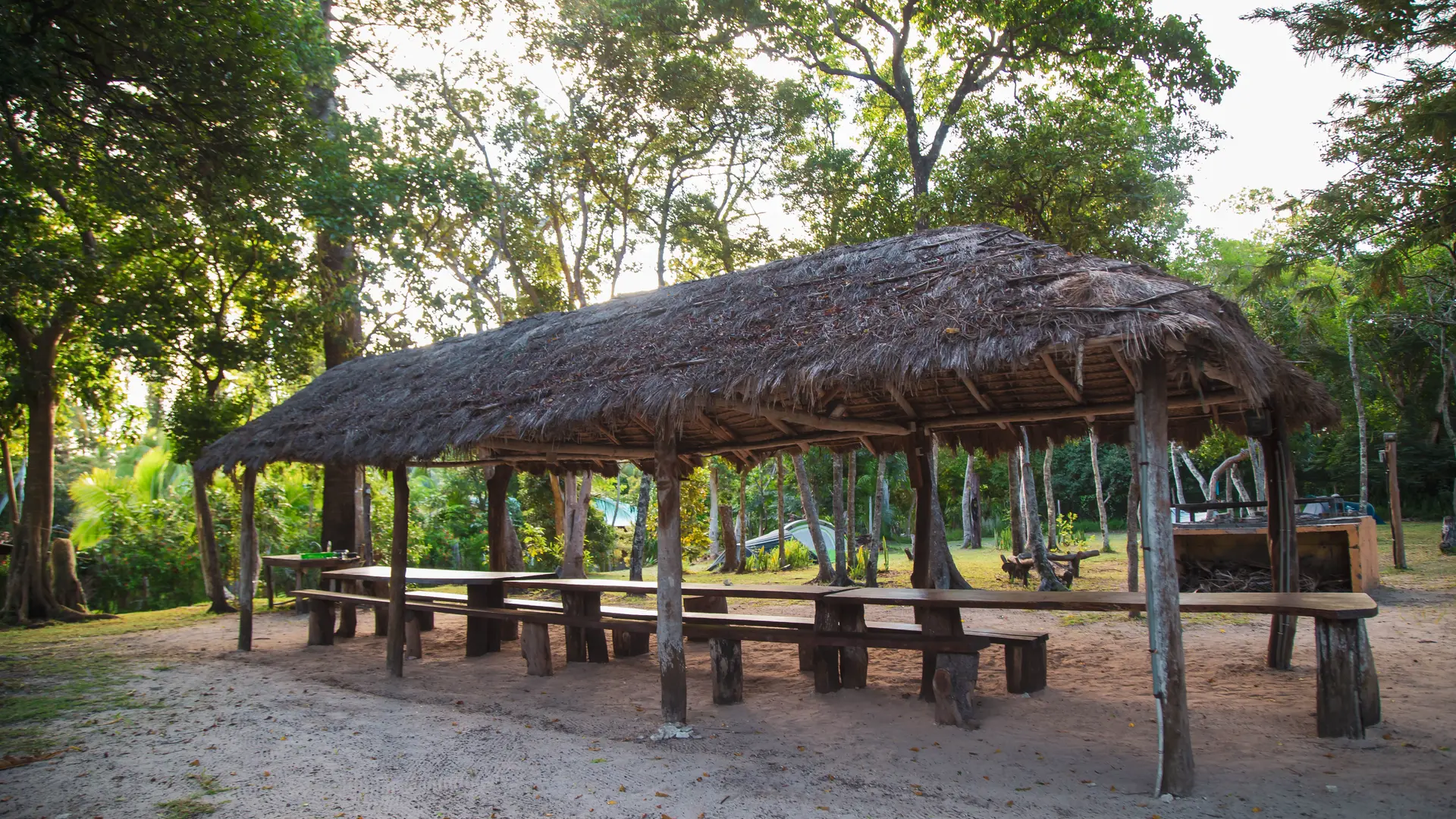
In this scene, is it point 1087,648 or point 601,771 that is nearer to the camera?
point 601,771

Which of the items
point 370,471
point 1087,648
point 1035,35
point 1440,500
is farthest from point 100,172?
point 1440,500

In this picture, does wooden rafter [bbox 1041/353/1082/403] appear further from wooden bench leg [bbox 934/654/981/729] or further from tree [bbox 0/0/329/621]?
tree [bbox 0/0/329/621]

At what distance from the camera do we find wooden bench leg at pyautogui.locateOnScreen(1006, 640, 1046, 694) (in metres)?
6.41

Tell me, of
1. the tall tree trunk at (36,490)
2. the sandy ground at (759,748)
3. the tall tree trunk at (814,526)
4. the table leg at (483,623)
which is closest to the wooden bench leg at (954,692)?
the sandy ground at (759,748)

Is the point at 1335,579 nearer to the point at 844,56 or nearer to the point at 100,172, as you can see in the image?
the point at 844,56

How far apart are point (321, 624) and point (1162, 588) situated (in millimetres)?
9254

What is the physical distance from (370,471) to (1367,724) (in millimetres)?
18497

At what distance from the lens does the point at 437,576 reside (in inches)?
388

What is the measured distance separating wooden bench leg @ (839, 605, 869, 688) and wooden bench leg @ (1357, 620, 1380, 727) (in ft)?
10.1

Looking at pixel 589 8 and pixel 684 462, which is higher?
pixel 589 8

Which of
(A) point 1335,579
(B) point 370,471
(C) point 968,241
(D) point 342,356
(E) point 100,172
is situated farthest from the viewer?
(B) point 370,471

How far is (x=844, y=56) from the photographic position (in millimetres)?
13727

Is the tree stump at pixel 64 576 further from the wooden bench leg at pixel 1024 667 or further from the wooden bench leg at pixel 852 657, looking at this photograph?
the wooden bench leg at pixel 1024 667

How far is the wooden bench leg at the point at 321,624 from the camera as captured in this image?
10.1m
